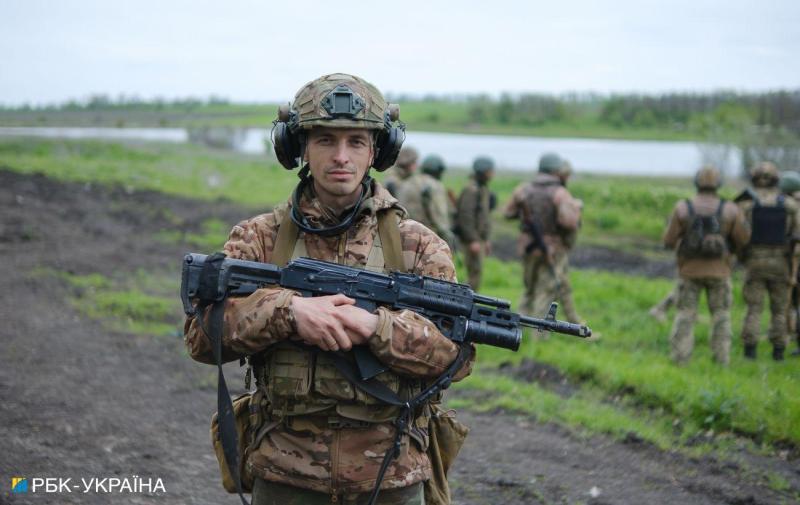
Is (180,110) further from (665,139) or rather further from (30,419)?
(30,419)

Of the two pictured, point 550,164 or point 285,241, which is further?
point 550,164

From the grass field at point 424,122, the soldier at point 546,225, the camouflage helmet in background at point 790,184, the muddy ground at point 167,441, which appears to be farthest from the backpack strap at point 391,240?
the grass field at point 424,122

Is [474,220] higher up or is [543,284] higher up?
[474,220]

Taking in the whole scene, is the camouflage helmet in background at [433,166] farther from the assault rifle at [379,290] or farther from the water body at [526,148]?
the water body at [526,148]

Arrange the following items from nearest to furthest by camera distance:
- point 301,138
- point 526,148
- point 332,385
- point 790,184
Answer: point 332,385 → point 301,138 → point 790,184 → point 526,148

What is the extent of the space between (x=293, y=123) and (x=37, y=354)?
20.1ft

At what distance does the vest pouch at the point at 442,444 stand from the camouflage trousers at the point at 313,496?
9.0 inches

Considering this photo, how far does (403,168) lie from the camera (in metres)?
10.7

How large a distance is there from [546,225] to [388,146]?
6.91 metres

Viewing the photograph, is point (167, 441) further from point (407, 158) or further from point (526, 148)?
point (526, 148)

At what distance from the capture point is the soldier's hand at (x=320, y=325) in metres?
2.67

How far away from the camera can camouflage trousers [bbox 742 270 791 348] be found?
9594mm

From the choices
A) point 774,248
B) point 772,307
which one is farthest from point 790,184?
point 772,307

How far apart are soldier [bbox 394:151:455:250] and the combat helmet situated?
7131 mm
